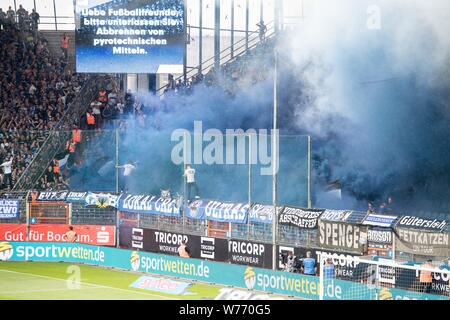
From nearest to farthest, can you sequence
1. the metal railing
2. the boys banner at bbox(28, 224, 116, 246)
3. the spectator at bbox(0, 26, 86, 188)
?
1. the boys banner at bbox(28, 224, 116, 246)
2. the spectator at bbox(0, 26, 86, 188)
3. the metal railing

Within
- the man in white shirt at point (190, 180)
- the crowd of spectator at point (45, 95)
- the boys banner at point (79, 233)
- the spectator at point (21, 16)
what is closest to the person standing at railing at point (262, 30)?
the crowd of spectator at point (45, 95)

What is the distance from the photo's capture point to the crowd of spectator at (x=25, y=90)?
41.9 metres

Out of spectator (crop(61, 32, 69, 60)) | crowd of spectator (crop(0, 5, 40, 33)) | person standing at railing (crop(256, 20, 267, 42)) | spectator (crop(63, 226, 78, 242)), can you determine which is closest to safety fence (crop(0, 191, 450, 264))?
spectator (crop(63, 226, 78, 242))

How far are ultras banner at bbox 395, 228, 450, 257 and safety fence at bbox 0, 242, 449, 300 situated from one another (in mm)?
756

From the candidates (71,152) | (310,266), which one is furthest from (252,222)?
(71,152)

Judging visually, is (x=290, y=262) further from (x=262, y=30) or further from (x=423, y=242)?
(x=262, y=30)

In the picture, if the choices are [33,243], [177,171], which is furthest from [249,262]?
[33,243]

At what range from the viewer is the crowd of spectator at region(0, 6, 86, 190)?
1651 inches

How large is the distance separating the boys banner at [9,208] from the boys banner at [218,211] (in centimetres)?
762

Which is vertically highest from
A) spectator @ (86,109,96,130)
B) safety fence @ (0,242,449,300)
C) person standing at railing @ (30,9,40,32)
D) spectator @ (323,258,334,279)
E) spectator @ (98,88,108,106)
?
person standing at railing @ (30,9,40,32)

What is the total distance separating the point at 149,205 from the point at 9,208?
6.11m

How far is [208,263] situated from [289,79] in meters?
14.7
